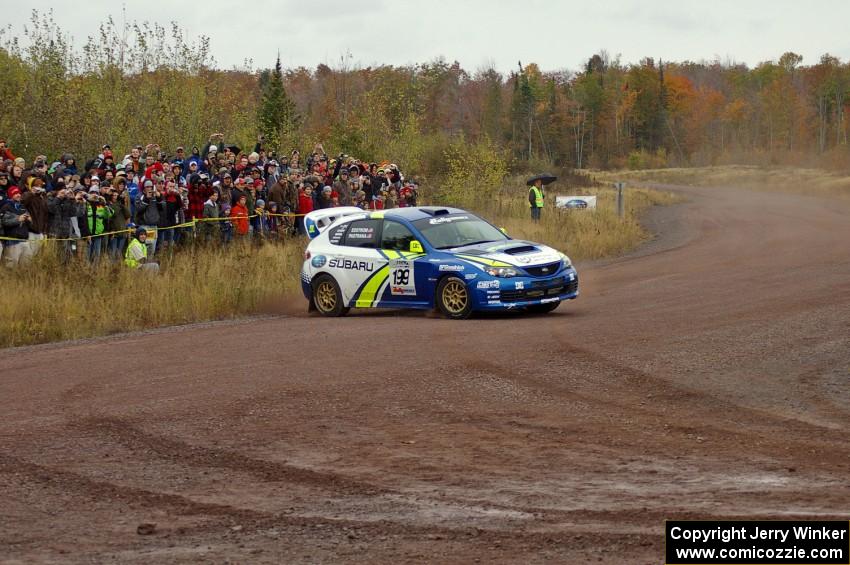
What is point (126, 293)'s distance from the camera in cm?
A: 1889

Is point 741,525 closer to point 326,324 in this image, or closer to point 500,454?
point 500,454

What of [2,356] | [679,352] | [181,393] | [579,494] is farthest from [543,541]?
[2,356]

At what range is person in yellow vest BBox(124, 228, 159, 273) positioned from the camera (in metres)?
20.0

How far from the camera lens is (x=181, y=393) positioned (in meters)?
11.2

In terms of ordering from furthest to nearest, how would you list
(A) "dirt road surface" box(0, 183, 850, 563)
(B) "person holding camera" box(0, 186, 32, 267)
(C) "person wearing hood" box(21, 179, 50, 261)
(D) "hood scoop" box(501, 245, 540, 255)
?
(C) "person wearing hood" box(21, 179, 50, 261), (B) "person holding camera" box(0, 186, 32, 267), (D) "hood scoop" box(501, 245, 540, 255), (A) "dirt road surface" box(0, 183, 850, 563)

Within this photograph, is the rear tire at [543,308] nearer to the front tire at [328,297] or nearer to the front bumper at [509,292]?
the front bumper at [509,292]

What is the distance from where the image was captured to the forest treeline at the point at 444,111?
2745 centimetres

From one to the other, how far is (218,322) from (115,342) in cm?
283

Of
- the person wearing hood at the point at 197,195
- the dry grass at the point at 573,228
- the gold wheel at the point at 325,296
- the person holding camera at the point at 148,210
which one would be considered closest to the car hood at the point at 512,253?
the gold wheel at the point at 325,296

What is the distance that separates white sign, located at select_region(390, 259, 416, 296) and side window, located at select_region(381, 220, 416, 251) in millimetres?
268

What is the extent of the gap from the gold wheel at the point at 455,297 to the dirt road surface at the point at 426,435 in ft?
1.50

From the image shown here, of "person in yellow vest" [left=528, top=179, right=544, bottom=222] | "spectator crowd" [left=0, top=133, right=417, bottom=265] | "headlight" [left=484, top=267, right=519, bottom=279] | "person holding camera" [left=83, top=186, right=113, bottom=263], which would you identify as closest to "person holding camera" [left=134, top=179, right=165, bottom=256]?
"spectator crowd" [left=0, top=133, right=417, bottom=265]

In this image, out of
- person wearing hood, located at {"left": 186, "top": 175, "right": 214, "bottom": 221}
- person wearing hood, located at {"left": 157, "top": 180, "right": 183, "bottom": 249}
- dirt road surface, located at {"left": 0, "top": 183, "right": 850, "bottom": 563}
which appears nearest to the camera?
dirt road surface, located at {"left": 0, "top": 183, "right": 850, "bottom": 563}

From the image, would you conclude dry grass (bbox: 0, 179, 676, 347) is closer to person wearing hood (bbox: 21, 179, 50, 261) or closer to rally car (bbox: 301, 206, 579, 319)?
person wearing hood (bbox: 21, 179, 50, 261)
